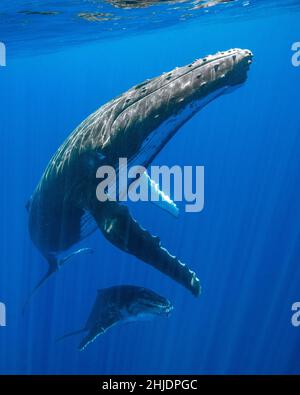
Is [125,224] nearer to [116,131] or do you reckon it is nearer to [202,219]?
[116,131]

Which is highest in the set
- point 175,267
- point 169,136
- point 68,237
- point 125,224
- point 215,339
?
point 169,136

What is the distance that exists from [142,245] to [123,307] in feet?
11.2

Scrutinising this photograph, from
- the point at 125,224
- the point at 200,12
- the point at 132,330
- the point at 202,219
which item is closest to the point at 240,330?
the point at 132,330

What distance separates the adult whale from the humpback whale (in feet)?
7.63

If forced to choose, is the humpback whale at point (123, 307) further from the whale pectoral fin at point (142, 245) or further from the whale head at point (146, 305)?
the whale pectoral fin at point (142, 245)

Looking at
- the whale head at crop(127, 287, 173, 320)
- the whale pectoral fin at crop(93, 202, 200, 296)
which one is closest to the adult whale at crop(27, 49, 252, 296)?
the whale pectoral fin at crop(93, 202, 200, 296)

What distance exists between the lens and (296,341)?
2027cm

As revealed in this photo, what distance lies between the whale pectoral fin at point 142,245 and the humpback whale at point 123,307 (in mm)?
2361

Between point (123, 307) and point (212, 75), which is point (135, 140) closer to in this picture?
point (212, 75)

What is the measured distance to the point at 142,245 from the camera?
682 cm

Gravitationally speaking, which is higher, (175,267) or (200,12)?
(200,12)

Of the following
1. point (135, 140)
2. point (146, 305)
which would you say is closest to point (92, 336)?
point (146, 305)

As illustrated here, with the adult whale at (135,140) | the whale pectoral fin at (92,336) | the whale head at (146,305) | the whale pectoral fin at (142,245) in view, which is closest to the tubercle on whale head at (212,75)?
the adult whale at (135,140)

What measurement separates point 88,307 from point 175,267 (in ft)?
53.8
